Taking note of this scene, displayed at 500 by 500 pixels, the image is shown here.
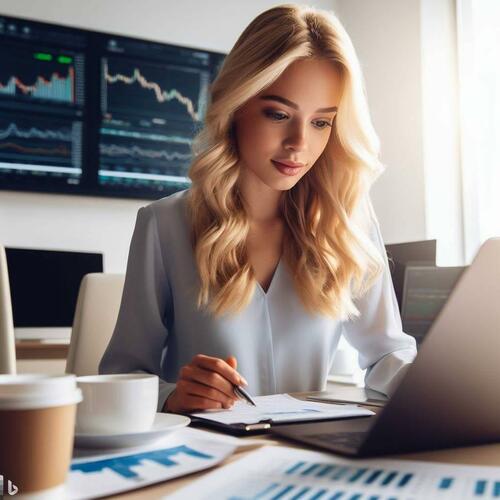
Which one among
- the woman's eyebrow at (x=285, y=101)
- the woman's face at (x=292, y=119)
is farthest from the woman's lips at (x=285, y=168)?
the woman's eyebrow at (x=285, y=101)

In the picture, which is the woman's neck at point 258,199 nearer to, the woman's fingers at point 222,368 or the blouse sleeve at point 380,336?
the blouse sleeve at point 380,336

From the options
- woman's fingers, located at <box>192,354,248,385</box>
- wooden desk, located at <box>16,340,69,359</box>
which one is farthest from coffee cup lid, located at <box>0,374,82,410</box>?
wooden desk, located at <box>16,340,69,359</box>

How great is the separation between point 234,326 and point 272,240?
0.23 meters

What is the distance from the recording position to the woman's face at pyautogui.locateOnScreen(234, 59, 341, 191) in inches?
47.4

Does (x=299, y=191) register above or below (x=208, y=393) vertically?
above

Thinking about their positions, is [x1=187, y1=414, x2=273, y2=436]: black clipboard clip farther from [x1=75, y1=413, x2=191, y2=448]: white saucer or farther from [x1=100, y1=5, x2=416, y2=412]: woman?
[x1=100, y1=5, x2=416, y2=412]: woman

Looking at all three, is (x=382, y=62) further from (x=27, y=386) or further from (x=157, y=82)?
(x=27, y=386)

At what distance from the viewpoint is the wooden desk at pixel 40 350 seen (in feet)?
8.06

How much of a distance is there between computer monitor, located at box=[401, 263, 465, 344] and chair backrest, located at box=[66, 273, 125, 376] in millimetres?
707

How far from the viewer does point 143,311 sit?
1.24 m

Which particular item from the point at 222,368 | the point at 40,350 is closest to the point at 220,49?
the point at 40,350

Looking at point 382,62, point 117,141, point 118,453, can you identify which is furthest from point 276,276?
point 382,62

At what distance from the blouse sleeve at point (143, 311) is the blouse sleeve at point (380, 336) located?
0.38m

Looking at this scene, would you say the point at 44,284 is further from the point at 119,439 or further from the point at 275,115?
the point at 119,439
